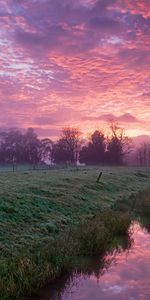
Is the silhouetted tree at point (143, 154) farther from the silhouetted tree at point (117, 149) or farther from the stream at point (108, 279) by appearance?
the stream at point (108, 279)

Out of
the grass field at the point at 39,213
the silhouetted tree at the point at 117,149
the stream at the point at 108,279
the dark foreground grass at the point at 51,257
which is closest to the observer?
the dark foreground grass at the point at 51,257

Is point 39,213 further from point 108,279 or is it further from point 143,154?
point 143,154

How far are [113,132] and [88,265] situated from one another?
4586 inches

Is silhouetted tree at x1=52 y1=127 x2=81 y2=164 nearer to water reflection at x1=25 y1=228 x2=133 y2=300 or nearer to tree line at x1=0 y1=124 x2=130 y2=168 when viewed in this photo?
tree line at x1=0 y1=124 x2=130 y2=168

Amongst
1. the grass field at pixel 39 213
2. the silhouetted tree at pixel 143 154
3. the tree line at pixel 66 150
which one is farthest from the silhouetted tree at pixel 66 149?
the grass field at pixel 39 213

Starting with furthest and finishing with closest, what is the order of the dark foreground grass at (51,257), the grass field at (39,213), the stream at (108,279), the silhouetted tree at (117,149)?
the silhouetted tree at (117,149) → the grass field at (39,213) → the stream at (108,279) → the dark foreground grass at (51,257)

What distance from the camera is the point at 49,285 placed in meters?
12.5

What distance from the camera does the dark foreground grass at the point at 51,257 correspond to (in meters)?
11.6

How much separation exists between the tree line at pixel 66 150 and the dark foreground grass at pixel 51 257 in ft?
335

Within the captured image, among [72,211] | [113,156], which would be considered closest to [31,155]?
[113,156]

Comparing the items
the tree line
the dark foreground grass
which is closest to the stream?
the dark foreground grass

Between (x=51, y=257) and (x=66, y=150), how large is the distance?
4339 inches

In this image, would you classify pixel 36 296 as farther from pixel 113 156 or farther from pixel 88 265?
pixel 113 156

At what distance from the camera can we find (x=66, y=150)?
408 feet
